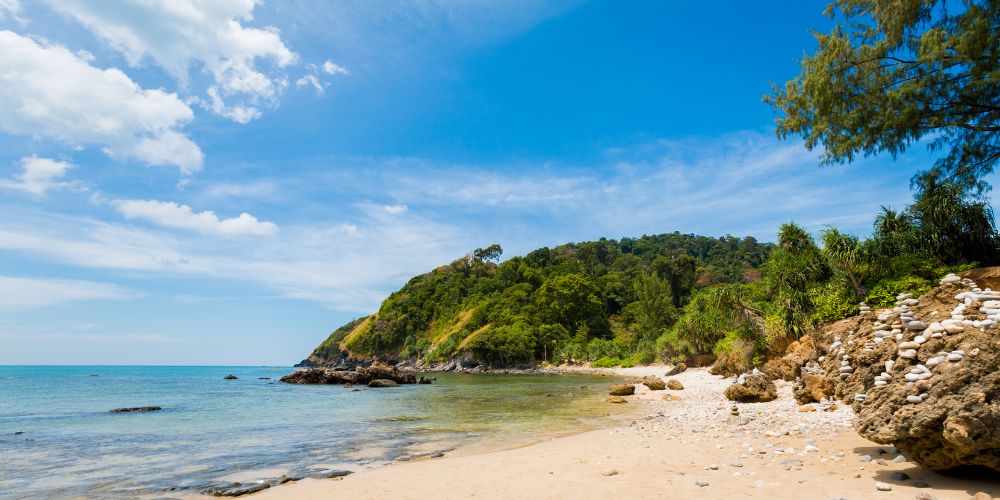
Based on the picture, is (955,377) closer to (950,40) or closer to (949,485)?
(949,485)

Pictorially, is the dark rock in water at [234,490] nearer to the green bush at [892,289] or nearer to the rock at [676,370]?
the green bush at [892,289]

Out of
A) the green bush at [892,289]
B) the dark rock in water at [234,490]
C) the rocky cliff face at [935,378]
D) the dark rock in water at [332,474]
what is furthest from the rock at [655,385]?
the dark rock in water at [234,490]

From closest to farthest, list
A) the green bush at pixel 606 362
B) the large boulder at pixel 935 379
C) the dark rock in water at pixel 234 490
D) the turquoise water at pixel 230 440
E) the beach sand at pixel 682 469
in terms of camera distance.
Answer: the large boulder at pixel 935 379 < the beach sand at pixel 682 469 < the dark rock in water at pixel 234 490 < the turquoise water at pixel 230 440 < the green bush at pixel 606 362

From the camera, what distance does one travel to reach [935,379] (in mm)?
6508

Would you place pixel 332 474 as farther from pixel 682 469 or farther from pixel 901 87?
pixel 901 87

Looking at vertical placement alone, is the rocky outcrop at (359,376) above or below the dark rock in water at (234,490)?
below

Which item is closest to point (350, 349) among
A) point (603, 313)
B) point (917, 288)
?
point (603, 313)

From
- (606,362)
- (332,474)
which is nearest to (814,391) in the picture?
(332,474)

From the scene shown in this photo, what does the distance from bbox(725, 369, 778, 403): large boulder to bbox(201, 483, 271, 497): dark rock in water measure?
683 inches

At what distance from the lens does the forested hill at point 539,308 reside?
9550cm

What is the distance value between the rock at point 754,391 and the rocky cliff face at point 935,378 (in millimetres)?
11483

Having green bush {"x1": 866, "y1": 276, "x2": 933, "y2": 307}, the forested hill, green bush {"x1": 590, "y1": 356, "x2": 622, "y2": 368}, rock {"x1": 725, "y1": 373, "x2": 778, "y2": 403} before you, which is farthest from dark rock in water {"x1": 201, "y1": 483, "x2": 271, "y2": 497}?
green bush {"x1": 590, "y1": 356, "x2": 622, "y2": 368}

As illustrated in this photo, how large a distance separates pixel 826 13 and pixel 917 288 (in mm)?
12806

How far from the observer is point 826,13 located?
17.1 m
